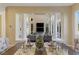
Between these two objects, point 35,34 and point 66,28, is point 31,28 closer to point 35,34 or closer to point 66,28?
point 35,34

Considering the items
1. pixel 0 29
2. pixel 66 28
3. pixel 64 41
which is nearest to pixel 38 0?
pixel 0 29

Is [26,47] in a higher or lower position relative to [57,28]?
lower

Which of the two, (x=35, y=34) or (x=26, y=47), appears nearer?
(x=35, y=34)

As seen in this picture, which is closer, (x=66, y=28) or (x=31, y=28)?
(x=66, y=28)

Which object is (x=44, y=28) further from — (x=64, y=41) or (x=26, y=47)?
(x=26, y=47)

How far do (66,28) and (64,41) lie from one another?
0.34 metres

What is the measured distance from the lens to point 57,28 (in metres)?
3.40

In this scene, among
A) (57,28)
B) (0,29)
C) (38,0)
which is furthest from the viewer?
(57,28)

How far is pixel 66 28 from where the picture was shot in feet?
10.3

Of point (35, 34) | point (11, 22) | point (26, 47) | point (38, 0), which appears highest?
point (38, 0)

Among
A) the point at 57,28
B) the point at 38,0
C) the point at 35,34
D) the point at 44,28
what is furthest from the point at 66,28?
the point at 38,0
